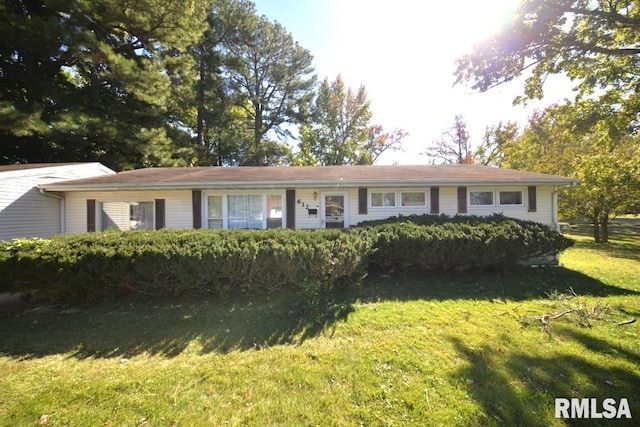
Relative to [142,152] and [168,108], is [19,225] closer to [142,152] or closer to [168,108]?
[142,152]

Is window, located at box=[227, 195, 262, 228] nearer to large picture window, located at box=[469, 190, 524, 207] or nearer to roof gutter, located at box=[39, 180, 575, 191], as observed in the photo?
roof gutter, located at box=[39, 180, 575, 191]

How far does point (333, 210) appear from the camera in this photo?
31.6 ft

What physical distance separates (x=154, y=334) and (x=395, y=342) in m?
3.84

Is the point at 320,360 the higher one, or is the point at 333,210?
the point at 333,210

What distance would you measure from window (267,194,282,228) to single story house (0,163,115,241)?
7656 millimetres

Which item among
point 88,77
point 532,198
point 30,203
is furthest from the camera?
point 88,77

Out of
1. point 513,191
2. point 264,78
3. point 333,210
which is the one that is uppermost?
point 264,78

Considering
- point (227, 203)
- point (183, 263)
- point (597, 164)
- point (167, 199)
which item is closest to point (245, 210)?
point (227, 203)

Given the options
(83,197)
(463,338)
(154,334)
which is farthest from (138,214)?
(463,338)

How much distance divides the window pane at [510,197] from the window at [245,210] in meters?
8.95

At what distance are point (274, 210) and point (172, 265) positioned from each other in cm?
502

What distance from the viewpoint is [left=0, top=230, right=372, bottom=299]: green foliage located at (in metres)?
4.92

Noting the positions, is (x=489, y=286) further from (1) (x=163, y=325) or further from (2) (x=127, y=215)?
(2) (x=127, y=215)

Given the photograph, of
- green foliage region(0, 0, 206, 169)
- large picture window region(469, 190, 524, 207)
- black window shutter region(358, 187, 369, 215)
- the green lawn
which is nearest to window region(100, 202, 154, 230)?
the green lawn
